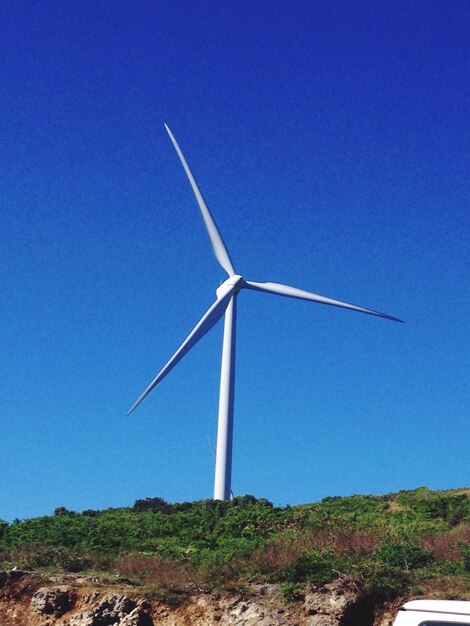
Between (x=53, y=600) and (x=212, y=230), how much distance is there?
27824mm

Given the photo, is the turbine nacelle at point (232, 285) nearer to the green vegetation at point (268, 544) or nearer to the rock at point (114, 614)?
the green vegetation at point (268, 544)

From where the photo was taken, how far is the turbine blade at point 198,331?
38822 millimetres

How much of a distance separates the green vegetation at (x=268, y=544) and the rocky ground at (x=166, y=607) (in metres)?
0.39

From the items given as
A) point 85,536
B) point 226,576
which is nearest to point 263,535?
point 85,536

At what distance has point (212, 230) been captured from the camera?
44.1 meters

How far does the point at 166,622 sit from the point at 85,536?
12331mm

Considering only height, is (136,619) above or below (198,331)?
below

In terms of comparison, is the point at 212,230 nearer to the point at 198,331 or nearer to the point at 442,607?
the point at 198,331

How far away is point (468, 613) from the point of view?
671 cm

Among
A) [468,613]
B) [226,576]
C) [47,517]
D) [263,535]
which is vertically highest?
[47,517]

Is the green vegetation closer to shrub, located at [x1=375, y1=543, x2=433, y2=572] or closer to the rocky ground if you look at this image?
shrub, located at [x1=375, y1=543, x2=433, y2=572]

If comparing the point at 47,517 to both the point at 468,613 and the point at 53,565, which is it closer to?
the point at 53,565

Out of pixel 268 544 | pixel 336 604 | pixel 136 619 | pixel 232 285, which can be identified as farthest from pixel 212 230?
pixel 336 604

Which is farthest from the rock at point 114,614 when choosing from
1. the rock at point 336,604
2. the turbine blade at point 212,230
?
the turbine blade at point 212,230
